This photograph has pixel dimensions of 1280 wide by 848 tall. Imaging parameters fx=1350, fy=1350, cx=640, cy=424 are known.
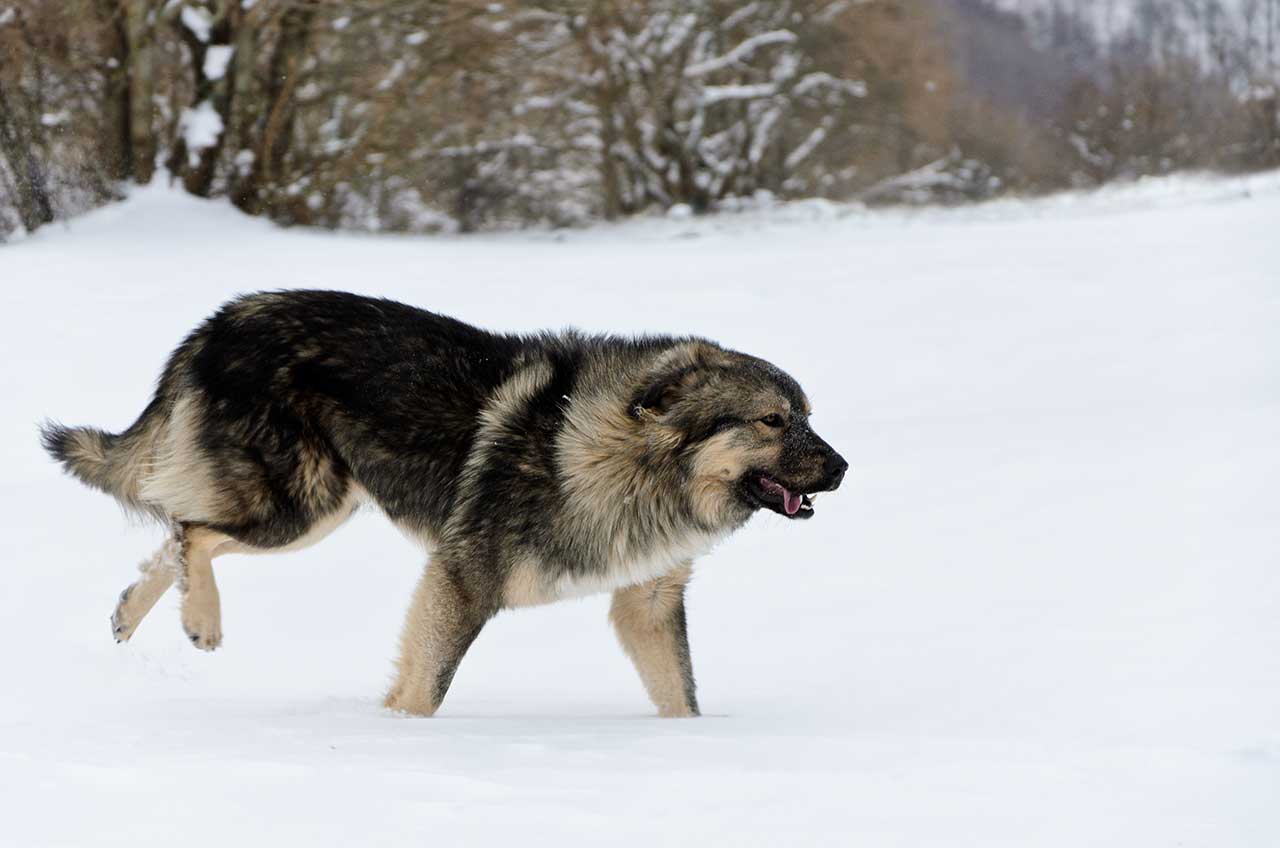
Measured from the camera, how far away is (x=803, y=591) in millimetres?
6938

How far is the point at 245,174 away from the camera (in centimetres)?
1429

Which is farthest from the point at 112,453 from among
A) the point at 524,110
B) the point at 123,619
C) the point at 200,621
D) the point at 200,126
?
the point at 524,110

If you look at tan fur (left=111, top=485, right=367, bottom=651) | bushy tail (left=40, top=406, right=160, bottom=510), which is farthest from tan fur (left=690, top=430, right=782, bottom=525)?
bushy tail (left=40, top=406, right=160, bottom=510)

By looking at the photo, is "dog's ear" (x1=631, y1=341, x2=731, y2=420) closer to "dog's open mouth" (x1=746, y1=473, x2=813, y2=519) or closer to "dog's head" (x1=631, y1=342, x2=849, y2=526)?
"dog's head" (x1=631, y1=342, x2=849, y2=526)

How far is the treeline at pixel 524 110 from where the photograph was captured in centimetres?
1350

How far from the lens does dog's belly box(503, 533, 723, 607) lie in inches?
193

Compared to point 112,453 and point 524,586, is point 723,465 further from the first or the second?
point 112,453

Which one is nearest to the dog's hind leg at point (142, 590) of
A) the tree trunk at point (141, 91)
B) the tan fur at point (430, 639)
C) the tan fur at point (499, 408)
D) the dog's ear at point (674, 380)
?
the tan fur at point (430, 639)

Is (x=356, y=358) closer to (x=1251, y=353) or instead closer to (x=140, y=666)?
(x=140, y=666)

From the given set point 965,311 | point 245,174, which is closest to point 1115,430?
point 965,311

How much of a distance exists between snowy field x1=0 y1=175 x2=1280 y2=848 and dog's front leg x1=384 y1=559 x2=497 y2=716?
255 millimetres

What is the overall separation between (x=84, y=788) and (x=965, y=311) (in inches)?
401

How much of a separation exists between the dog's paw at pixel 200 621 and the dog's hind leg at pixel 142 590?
0.66 feet

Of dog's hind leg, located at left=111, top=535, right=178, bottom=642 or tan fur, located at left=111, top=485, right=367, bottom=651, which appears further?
dog's hind leg, located at left=111, top=535, right=178, bottom=642
